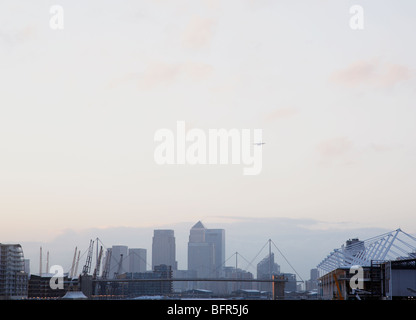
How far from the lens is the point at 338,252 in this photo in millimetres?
163750

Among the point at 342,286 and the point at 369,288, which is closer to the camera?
the point at 369,288

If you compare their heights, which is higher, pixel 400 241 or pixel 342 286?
pixel 400 241

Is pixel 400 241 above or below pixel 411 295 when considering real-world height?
above
